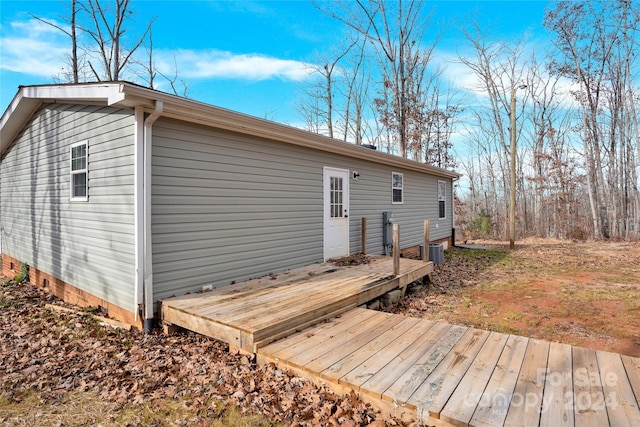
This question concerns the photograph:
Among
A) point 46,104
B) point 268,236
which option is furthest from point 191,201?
point 46,104

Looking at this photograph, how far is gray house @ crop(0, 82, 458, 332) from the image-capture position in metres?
4.09

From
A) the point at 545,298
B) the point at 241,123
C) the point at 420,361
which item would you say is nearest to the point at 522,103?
the point at 545,298

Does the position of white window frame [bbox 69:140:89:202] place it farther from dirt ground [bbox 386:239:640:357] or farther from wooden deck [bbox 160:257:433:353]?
dirt ground [bbox 386:239:640:357]

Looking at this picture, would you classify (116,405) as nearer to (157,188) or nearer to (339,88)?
(157,188)

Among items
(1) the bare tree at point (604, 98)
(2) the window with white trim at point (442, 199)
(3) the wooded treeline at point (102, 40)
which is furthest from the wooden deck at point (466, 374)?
(1) the bare tree at point (604, 98)

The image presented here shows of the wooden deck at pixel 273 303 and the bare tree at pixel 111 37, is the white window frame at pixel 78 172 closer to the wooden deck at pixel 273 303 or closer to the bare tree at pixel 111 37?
the wooden deck at pixel 273 303

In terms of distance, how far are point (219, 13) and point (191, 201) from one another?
1266 centimetres

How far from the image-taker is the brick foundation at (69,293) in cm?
427

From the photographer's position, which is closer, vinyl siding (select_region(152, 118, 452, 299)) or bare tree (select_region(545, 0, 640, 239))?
vinyl siding (select_region(152, 118, 452, 299))

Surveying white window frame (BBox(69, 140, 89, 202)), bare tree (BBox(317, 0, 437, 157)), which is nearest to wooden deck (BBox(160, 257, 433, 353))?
white window frame (BBox(69, 140, 89, 202))

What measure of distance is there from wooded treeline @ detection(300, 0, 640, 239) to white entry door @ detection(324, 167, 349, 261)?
9.98m

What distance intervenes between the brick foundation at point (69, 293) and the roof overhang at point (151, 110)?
2.61 metres

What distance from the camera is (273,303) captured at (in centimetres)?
406

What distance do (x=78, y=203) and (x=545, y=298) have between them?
8.21 meters
